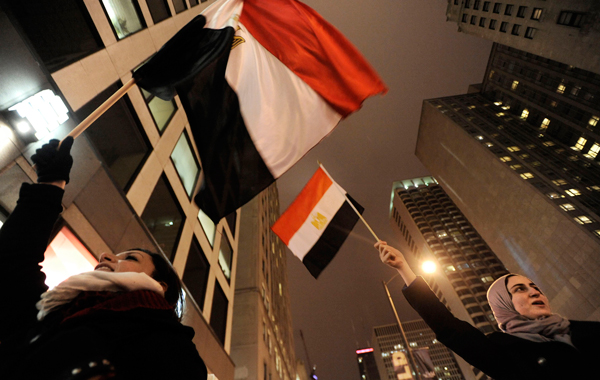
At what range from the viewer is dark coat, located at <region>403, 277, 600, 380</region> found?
2787mm

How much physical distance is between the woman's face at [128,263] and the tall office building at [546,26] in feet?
211

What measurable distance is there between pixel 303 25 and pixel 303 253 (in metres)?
5.88

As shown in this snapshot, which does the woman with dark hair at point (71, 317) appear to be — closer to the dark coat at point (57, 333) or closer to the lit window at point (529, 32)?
the dark coat at point (57, 333)

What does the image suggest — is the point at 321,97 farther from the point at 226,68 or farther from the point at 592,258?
the point at 592,258

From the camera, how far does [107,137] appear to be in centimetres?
930

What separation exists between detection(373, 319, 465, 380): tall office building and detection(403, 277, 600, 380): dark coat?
404 feet

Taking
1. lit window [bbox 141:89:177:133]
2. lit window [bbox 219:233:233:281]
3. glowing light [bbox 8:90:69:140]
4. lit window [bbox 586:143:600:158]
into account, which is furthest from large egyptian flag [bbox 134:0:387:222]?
lit window [bbox 586:143:600:158]

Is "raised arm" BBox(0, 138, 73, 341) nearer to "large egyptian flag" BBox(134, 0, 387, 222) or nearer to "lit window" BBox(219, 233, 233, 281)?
"large egyptian flag" BBox(134, 0, 387, 222)

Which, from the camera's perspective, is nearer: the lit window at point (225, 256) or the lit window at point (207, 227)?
the lit window at point (207, 227)

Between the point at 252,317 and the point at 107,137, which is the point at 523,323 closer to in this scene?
the point at 107,137

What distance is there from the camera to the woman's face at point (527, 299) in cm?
334

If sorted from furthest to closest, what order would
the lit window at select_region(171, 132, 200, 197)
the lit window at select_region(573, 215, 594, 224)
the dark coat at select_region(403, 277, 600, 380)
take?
1. the lit window at select_region(573, 215, 594, 224)
2. the lit window at select_region(171, 132, 200, 197)
3. the dark coat at select_region(403, 277, 600, 380)

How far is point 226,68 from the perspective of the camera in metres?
5.81

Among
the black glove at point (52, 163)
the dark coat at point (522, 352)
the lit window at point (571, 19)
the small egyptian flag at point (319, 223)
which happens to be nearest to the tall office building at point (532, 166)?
the lit window at point (571, 19)
